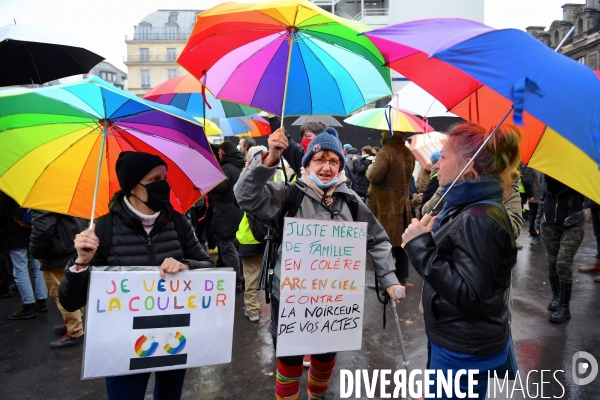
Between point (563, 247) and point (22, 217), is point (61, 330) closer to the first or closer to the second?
point (22, 217)

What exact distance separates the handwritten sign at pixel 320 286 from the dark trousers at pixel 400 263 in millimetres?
3370

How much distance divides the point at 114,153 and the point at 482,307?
7.33 ft

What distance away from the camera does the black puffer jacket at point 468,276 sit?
6.49 feet

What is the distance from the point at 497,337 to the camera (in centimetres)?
218

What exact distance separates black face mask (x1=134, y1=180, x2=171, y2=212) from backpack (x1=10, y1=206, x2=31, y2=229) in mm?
3451

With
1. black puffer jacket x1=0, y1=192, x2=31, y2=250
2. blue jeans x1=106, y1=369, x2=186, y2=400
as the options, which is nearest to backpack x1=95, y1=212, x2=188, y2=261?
blue jeans x1=106, y1=369, x2=186, y2=400

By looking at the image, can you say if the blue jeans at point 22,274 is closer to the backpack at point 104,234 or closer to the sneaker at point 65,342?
the sneaker at point 65,342

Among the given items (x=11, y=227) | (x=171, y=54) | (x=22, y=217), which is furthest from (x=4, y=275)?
(x=171, y=54)

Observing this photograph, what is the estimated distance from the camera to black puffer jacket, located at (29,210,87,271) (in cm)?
434

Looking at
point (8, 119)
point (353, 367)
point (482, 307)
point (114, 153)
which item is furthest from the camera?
point (353, 367)

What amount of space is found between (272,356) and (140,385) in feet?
6.58

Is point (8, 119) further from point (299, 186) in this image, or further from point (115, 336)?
point (299, 186)

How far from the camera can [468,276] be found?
1.97 m

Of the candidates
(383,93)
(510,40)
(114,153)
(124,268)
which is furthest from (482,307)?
(114,153)
